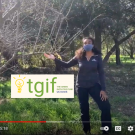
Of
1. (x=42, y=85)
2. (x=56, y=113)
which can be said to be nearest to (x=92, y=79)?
(x=42, y=85)

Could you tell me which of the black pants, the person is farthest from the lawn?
the person

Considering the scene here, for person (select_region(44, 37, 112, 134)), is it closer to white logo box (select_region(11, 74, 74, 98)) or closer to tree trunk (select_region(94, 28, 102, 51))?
white logo box (select_region(11, 74, 74, 98))

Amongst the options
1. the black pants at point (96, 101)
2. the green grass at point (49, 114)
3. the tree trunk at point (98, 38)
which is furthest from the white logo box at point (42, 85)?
the tree trunk at point (98, 38)

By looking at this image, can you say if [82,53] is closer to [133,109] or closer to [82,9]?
[133,109]

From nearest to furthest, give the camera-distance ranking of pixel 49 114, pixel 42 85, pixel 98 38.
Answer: pixel 42 85, pixel 49 114, pixel 98 38

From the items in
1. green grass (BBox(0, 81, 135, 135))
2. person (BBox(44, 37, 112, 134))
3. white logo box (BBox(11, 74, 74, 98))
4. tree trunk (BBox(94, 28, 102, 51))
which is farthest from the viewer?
tree trunk (BBox(94, 28, 102, 51))

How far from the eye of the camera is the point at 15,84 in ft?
16.4

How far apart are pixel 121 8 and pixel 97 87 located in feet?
13.3

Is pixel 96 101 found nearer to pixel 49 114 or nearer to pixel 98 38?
pixel 49 114

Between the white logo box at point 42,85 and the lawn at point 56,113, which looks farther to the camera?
the white logo box at point 42,85

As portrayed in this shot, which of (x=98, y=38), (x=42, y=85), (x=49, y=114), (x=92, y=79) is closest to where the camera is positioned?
(x=92, y=79)

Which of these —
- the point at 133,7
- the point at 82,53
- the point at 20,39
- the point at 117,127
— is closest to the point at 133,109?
the point at 117,127

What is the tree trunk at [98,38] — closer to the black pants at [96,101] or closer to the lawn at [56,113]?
the lawn at [56,113]

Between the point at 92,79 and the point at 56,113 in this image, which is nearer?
the point at 92,79
